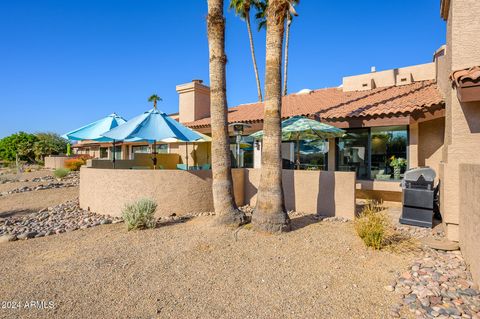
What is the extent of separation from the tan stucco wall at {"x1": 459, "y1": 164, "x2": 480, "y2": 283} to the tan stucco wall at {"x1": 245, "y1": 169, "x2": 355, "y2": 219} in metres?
2.93

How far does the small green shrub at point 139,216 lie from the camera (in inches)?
298

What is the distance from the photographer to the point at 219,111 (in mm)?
7762

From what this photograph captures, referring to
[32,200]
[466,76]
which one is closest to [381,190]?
[466,76]

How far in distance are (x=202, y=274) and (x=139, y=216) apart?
3385 mm

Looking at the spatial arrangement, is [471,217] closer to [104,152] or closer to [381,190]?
[381,190]

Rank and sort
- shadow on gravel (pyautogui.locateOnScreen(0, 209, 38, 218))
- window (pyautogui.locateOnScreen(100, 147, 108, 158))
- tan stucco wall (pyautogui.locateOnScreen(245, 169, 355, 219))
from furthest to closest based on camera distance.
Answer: window (pyautogui.locateOnScreen(100, 147, 108, 158))
shadow on gravel (pyautogui.locateOnScreen(0, 209, 38, 218))
tan stucco wall (pyautogui.locateOnScreen(245, 169, 355, 219))

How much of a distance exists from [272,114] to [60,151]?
52833 mm

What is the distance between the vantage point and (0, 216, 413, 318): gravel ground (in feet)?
12.9

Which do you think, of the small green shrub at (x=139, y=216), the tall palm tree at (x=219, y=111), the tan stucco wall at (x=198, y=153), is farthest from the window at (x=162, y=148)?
the tall palm tree at (x=219, y=111)

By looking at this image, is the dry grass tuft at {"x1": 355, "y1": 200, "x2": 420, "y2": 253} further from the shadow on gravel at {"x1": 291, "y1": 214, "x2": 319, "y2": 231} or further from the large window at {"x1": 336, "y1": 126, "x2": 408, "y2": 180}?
the large window at {"x1": 336, "y1": 126, "x2": 408, "y2": 180}

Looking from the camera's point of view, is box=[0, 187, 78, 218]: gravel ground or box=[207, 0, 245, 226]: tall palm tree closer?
box=[207, 0, 245, 226]: tall palm tree

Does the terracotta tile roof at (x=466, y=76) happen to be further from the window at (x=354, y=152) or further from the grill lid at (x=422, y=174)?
the window at (x=354, y=152)

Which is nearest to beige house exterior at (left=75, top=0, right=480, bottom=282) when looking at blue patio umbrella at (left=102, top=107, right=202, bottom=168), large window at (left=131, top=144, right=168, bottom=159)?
blue patio umbrella at (left=102, top=107, right=202, bottom=168)

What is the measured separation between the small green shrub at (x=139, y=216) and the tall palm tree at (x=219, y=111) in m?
1.80
